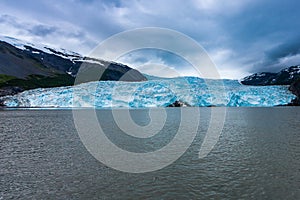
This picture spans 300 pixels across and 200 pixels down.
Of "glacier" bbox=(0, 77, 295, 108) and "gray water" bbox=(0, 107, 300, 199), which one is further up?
"glacier" bbox=(0, 77, 295, 108)

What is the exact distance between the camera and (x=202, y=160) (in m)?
14.9

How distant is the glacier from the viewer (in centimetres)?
7919

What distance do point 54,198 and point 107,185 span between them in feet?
7.65

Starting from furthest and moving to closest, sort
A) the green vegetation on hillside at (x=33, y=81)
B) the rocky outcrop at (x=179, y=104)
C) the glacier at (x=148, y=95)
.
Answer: the green vegetation on hillside at (x=33, y=81) → the rocky outcrop at (x=179, y=104) → the glacier at (x=148, y=95)

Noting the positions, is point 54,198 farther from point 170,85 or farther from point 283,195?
point 170,85

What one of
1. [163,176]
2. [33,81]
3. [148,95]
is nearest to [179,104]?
[148,95]

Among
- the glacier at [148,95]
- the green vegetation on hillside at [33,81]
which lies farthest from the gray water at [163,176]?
the green vegetation on hillside at [33,81]

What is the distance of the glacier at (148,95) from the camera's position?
79.2 metres

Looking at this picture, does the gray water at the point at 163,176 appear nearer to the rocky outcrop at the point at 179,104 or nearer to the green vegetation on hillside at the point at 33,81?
the rocky outcrop at the point at 179,104

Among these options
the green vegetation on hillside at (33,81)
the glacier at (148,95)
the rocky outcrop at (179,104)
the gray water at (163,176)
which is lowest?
the gray water at (163,176)

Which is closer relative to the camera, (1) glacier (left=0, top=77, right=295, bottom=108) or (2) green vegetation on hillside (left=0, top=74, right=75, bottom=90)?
(1) glacier (left=0, top=77, right=295, bottom=108)

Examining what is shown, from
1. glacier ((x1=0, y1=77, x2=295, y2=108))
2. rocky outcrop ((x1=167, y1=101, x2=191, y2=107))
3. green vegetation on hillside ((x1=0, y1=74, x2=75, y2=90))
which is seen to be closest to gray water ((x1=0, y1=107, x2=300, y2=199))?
glacier ((x1=0, y1=77, x2=295, y2=108))

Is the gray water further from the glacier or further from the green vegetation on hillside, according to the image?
the green vegetation on hillside

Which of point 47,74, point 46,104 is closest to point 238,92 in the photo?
point 46,104
